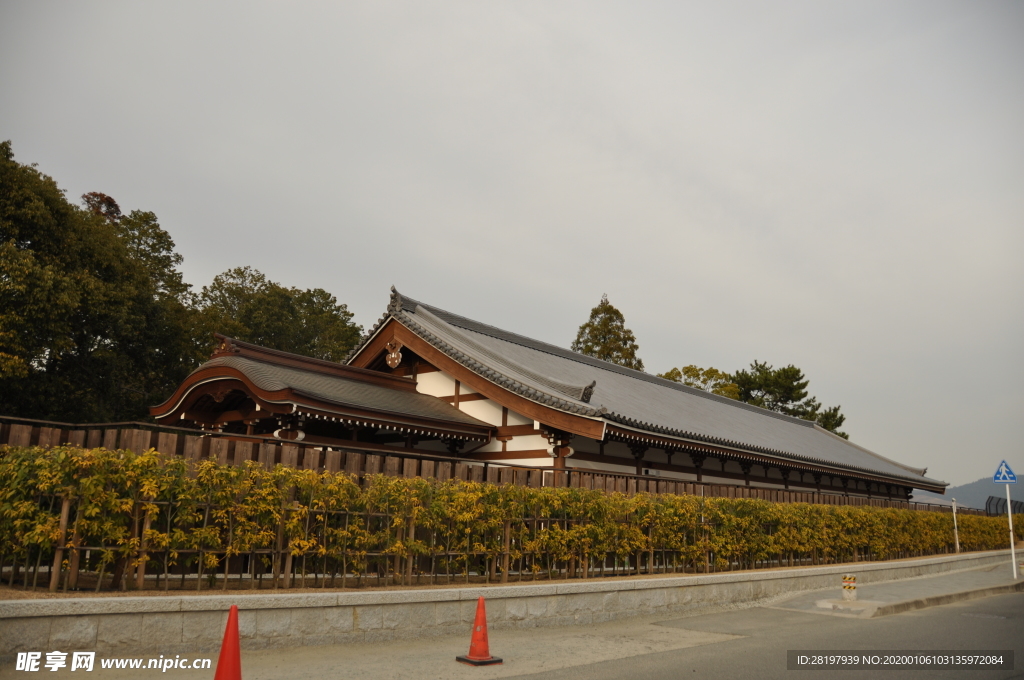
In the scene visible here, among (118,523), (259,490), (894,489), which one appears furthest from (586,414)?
(894,489)

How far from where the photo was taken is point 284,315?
5106cm

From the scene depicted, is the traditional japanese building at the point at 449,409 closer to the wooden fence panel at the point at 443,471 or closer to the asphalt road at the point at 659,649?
the wooden fence panel at the point at 443,471

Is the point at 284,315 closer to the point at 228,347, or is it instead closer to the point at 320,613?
the point at 228,347

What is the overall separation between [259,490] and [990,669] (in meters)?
8.07

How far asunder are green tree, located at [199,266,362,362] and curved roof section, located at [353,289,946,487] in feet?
84.9

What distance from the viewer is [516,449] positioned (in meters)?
16.9

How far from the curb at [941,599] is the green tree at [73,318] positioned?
2437cm

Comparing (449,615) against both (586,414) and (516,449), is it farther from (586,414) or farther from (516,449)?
(516,449)

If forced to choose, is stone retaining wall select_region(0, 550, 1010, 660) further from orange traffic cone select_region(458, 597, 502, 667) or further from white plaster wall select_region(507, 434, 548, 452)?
white plaster wall select_region(507, 434, 548, 452)

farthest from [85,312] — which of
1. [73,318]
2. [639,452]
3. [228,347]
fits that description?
[639,452]

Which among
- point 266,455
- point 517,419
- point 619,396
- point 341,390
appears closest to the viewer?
point 266,455

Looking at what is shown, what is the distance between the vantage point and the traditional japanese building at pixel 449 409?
14.6 metres

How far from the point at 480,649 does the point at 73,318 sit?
88.5 ft

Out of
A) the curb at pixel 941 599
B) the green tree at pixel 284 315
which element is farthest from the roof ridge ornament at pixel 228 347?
the green tree at pixel 284 315
